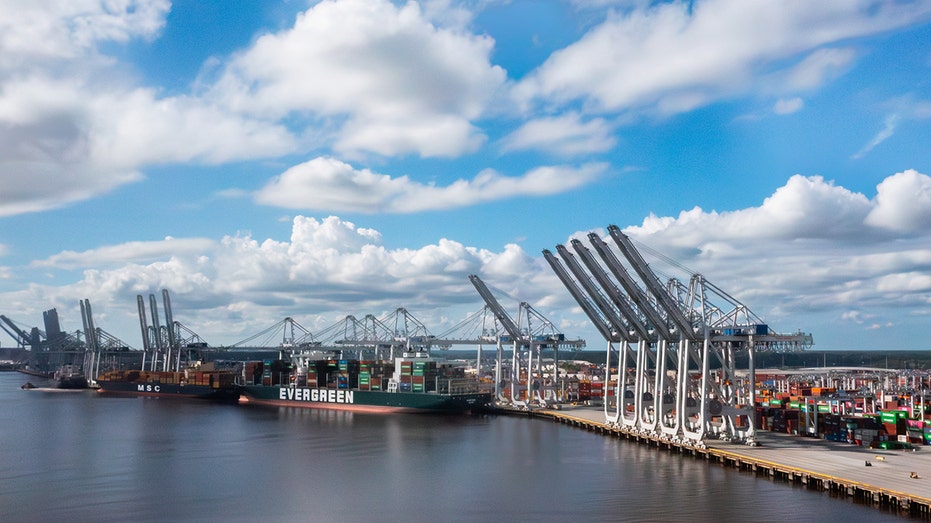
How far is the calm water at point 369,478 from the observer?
33844 mm

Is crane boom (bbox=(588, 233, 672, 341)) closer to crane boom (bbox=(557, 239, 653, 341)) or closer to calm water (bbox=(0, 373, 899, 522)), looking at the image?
crane boom (bbox=(557, 239, 653, 341))

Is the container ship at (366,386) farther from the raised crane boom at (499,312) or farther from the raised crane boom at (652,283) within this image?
the raised crane boom at (652,283)

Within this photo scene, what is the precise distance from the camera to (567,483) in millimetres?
40969

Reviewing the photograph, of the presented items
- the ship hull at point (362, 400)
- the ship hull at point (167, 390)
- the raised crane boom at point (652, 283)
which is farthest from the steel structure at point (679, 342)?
the ship hull at point (167, 390)

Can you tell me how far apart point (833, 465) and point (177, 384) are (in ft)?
346

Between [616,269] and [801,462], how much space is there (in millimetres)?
18687

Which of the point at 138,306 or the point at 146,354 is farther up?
the point at 138,306

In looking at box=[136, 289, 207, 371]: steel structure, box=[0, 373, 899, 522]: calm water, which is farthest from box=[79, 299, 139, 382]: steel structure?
box=[0, 373, 899, 522]: calm water

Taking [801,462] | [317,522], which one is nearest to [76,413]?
[317,522]

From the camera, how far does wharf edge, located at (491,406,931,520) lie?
33094mm

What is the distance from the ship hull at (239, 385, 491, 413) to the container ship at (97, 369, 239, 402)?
4426 mm

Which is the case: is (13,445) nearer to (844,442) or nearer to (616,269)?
(616,269)

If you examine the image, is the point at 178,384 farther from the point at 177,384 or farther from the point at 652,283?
the point at 652,283

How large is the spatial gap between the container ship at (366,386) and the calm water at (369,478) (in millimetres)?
16099
